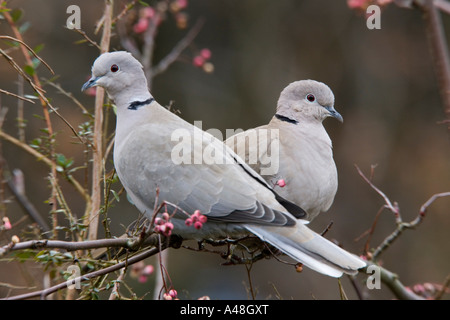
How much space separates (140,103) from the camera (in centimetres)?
291

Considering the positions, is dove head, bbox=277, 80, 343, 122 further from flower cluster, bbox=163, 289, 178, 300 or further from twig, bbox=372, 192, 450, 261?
flower cluster, bbox=163, 289, 178, 300

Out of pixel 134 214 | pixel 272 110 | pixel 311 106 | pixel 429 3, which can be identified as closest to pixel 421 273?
pixel 272 110

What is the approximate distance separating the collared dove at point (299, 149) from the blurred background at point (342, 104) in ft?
10.1

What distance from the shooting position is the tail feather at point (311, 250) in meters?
2.27

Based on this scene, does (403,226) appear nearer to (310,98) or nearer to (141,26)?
(310,98)

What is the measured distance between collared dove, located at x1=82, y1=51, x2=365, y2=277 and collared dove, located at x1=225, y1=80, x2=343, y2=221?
0.82 ft

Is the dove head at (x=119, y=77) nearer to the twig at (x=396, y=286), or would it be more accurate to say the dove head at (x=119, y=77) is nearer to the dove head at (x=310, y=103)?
the dove head at (x=310, y=103)

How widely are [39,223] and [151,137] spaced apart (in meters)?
0.67

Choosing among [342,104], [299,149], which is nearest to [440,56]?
[299,149]

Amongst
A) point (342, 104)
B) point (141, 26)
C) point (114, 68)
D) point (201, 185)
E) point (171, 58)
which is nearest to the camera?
point (201, 185)

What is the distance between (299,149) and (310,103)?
29 centimetres

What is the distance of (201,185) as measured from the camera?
8.46 feet

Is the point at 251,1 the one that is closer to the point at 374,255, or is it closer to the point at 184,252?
the point at 184,252

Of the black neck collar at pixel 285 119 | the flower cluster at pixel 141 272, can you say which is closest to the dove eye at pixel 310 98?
the black neck collar at pixel 285 119
